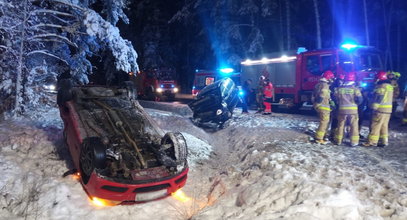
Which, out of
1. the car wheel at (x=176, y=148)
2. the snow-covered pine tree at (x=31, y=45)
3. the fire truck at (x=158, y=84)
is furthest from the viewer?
the fire truck at (x=158, y=84)

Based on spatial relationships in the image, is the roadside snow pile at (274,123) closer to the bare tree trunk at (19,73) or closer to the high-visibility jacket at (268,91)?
the high-visibility jacket at (268,91)

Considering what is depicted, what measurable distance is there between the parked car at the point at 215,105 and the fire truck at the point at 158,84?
10591mm

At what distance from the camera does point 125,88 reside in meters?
6.43

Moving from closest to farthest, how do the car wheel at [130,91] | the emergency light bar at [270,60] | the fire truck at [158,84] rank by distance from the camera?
the car wheel at [130,91]
the emergency light bar at [270,60]
the fire truck at [158,84]

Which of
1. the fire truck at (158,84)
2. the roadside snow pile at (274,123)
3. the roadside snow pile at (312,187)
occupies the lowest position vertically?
the roadside snow pile at (312,187)

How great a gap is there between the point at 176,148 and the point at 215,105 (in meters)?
→ 5.46

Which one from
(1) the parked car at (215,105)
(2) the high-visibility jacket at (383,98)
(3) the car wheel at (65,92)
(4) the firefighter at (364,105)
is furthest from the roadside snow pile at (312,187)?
(1) the parked car at (215,105)

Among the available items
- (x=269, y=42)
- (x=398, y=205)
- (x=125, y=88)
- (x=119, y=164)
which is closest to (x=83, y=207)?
(x=119, y=164)

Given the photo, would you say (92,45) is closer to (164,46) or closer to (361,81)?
(361,81)

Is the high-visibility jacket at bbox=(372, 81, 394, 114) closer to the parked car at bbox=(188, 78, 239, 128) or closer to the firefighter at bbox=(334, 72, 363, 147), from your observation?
the firefighter at bbox=(334, 72, 363, 147)

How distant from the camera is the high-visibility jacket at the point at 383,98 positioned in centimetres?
685

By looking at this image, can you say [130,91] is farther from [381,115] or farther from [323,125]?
[381,115]

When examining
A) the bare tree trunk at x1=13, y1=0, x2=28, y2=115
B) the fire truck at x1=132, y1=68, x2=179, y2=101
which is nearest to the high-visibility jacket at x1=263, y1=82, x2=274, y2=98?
the bare tree trunk at x1=13, y1=0, x2=28, y2=115

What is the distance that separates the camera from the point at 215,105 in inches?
399
